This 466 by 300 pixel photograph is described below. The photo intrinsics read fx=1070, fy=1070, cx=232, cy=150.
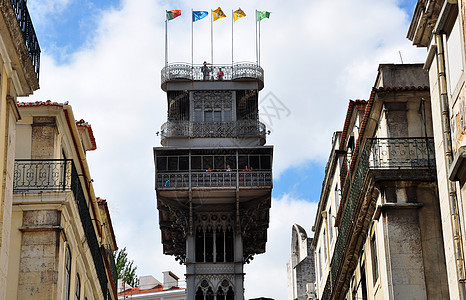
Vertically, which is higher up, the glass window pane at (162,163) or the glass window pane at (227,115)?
the glass window pane at (227,115)

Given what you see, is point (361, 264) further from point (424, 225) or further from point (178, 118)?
point (178, 118)

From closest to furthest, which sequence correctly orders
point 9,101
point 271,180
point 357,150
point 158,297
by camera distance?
point 9,101
point 357,150
point 271,180
point 158,297

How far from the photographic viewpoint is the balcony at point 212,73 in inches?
2618

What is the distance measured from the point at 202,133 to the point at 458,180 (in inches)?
1858

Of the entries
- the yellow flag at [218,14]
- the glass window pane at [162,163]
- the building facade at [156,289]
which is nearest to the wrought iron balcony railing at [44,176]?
the glass window pane at [162,163]

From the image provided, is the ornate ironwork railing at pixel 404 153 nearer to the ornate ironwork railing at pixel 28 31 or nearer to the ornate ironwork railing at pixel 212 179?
the ornate ironwork railing at pixel 28 31

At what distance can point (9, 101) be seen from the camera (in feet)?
64.8

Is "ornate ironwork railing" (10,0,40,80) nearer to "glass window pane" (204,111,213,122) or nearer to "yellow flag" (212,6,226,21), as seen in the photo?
"yellow flag" (212,6,226,21)

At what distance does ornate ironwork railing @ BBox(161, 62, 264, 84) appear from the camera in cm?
6656

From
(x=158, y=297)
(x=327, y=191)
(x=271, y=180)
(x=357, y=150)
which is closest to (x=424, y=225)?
(x=357, y=150)

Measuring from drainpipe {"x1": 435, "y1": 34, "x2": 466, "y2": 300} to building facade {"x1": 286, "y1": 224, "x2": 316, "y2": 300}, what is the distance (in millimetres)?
35879

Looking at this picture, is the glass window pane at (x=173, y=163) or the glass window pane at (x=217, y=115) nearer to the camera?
the glass window pane at (x=173, y=163)

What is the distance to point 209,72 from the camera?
6719cm

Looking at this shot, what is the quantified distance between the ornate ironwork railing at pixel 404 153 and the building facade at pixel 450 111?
6.22m
